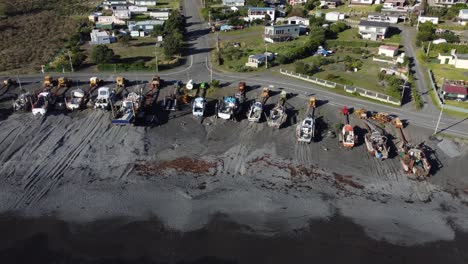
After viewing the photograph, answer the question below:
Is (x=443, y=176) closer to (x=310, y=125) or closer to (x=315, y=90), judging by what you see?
(x=310, y=125)

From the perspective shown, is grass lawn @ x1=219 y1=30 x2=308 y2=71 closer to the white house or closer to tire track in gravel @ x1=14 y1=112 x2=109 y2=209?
the white house

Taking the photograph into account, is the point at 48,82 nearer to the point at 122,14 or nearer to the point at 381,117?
the point at 122,14

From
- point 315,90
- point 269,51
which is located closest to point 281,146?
point 315,90

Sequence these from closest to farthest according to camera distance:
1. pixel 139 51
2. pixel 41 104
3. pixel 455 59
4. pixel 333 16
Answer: pixel 41 104, pixel 455 59, pixel 139 51, pixel 333 16

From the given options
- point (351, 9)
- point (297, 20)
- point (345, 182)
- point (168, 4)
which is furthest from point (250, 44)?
point (345, 182)

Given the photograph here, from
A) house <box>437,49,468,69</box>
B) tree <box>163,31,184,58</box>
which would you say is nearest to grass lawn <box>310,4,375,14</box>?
house <box>437,49,468,69</box>

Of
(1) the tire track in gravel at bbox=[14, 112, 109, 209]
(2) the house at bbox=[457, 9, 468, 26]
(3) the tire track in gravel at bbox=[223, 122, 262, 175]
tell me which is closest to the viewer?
(1) the tire track in gravel at bbox=[14, 112, 109, 209]

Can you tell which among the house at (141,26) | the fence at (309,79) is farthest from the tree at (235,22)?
the fence at (309,79)
